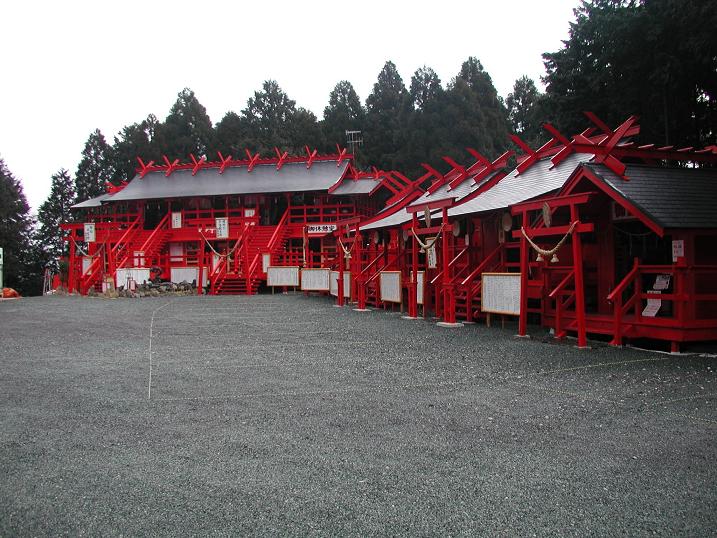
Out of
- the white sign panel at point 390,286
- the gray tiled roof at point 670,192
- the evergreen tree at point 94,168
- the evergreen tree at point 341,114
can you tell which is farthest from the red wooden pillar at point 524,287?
the evergreen tree at point 94,168

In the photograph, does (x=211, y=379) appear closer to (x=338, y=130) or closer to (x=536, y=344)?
(x=536, y=344)

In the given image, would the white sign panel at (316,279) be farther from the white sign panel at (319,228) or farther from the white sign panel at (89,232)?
the white sign panel at (89,232)

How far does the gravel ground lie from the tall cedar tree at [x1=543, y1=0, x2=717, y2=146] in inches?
338

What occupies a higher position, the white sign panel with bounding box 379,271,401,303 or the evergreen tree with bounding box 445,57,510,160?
the evergreen tree with bounding box 445,57,510,160

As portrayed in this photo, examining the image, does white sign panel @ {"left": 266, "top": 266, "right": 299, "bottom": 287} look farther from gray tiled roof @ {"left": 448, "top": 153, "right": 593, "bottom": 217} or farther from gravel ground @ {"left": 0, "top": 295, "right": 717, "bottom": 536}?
gravel ground @ {"left": 0, "top": 295, "right": 717, "bottom": 536}

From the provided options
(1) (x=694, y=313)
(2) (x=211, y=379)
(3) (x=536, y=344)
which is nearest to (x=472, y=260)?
(3) (x=536, y=344)

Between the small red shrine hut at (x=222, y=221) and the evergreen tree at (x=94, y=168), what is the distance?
58.6 feet

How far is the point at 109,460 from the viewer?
13.2ft

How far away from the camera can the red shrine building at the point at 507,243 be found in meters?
8.63

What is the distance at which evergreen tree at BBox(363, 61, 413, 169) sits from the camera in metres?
48.5

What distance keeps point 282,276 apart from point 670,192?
19521mm

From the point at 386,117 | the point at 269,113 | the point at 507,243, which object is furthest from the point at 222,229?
the point at 269,113

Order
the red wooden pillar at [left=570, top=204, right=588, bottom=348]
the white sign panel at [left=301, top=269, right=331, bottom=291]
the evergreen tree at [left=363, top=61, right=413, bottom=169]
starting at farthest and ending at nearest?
the evergreen tree at [left=363, top=61, right=413, bottom=169] → the white sign panel at [left=301, top=269, right=331, bottom=291] → the red wooden pillar at [left=570, top=204, right=588, bottom=348]

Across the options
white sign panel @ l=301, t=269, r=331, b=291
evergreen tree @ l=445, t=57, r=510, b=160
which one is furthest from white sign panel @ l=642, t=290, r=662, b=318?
evergreen tree @ l=445, t=57, r=510, b=160
